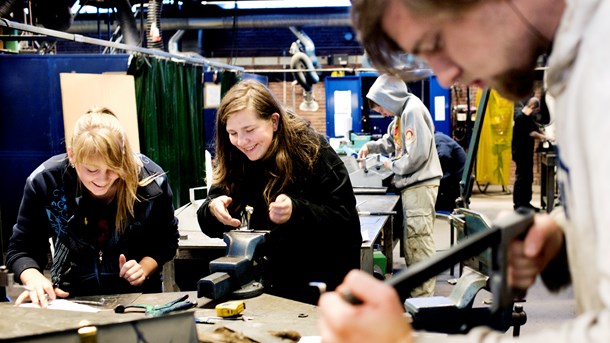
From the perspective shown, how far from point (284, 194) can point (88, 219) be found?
0.67 m

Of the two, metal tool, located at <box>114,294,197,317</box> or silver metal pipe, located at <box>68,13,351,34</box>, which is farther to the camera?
silver metal pipe, located at <box>68,13,351,34</box>

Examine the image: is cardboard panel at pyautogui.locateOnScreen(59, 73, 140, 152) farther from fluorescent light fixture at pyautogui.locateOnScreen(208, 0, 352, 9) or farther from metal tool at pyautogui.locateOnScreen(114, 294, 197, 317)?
fluorescent light fixture at pyautogui.locateOnScreen(208, 0, 352, 9)

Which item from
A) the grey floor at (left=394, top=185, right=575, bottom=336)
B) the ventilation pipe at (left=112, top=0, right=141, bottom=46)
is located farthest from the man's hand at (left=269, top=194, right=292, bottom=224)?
the ventilation pipe at (left=112, top=0, right=141, bottom=46)

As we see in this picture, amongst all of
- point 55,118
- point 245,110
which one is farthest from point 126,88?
point 245,110

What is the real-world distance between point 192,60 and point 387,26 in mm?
5102

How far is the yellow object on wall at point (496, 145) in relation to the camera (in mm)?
9695

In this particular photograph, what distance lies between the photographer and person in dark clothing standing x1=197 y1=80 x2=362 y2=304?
2205mm

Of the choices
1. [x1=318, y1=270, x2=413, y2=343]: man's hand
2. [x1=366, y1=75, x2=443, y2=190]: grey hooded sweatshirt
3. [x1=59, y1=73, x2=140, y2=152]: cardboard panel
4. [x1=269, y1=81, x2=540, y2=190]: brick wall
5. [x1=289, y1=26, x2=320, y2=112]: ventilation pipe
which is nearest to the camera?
[x1=318, y1=270, x2=413, y2=343]: man's hand

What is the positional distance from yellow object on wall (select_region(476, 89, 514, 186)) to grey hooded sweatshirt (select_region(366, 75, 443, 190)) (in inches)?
214

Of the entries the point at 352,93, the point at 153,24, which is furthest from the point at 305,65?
the point at 153,24

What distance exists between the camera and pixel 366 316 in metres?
0.65

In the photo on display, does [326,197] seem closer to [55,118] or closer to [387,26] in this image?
[387,26]

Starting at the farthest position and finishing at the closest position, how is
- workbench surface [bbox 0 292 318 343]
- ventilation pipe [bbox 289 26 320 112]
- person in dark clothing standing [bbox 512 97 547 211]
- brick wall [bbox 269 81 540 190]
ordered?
brick wall [bbox 269 81 540 190]
ventilation pipe [bbox 289 26 320 112]
person in dark clothing standing [bbox 512 97 547 211]
workbench surface [bbox 0 292 318 343]

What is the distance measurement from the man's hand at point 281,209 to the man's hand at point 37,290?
0.71m
